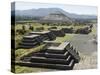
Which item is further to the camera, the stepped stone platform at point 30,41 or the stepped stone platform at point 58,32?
the stepped stone platform at point 58,32

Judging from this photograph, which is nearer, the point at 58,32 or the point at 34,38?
the point at 34,38

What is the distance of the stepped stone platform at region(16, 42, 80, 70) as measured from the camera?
6.38ft

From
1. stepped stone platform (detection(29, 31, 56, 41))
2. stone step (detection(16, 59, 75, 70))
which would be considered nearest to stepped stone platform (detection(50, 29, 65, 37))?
stepped stone platform (detection(29, 31, 56, 41))

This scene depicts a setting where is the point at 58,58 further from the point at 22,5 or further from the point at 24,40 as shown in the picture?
the point at 22,5

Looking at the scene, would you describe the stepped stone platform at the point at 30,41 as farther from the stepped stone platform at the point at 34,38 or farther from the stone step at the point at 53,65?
the stone step at the point at 53,65

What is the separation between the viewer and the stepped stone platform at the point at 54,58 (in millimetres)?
1945

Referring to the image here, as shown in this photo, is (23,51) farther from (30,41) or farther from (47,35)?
(47,35)

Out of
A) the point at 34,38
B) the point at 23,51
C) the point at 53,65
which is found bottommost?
the point at 53,65

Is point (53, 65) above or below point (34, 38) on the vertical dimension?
below

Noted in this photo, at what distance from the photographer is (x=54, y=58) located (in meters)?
2.01

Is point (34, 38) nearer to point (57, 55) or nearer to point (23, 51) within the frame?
point (23, 51)

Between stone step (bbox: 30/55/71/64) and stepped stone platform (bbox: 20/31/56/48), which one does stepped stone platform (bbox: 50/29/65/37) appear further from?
stone step (bbox: 30/55/71/64)

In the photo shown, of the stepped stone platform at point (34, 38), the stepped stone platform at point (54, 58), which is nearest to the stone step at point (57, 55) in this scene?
the stepped stone platform at point (54, 58)

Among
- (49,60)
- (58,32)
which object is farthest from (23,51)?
(58,32)
